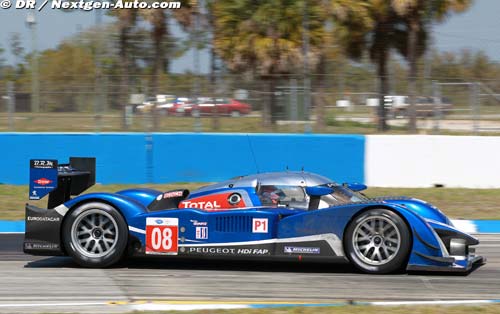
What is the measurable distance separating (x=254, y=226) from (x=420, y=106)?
8739mm

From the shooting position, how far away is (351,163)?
15.4 metres

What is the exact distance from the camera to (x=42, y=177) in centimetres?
838

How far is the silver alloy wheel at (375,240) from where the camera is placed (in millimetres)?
7656

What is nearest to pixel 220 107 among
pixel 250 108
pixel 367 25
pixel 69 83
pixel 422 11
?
pixel 250 108

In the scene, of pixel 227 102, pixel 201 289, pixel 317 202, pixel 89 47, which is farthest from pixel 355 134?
pixel 201 289

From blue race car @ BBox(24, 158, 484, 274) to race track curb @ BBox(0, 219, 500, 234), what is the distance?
367 centimetres

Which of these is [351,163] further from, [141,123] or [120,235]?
[120,235]

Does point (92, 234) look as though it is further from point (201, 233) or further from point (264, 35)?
point (264, 35)

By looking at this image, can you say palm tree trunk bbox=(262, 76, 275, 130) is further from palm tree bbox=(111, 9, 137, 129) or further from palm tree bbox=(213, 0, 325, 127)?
palm tree bbox=(213, 0, 325, 127)

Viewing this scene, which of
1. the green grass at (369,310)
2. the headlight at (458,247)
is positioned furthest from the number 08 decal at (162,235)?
the headlight at (458,247)

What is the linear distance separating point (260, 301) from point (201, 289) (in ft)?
2.33

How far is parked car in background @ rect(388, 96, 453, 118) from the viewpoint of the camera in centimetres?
1574

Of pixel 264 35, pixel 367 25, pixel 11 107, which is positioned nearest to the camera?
pixel 11 107

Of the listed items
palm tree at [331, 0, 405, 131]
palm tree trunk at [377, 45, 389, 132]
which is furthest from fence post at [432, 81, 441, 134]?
palm tree at [331, 0, 405, 131]
